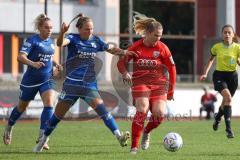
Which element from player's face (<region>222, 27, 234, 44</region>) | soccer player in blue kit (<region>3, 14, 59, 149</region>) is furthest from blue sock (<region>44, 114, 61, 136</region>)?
player's face (<region>222, 27, 234, 44</region>)

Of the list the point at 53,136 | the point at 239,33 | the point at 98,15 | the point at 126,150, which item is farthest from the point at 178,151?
the point at 239,33

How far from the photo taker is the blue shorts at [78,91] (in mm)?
12078

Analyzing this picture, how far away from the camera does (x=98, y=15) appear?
40625 millimetres

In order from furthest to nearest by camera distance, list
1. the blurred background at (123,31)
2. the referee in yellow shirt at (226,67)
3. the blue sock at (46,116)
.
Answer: the blurred background at (123,31)
the referee in yellow shirt at (226,67)
the blue sock at (46,116)

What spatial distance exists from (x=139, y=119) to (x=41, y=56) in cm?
219

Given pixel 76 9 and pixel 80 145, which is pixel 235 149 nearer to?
pixel 80 145

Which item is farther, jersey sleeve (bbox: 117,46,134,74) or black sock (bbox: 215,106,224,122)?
black sock (bbox: 215,106,224,122)

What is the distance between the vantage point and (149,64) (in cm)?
1173

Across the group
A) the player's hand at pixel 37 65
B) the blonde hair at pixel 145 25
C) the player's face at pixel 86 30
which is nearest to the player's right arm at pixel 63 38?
the player's face at pixel 86 30

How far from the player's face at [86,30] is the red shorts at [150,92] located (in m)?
1.06

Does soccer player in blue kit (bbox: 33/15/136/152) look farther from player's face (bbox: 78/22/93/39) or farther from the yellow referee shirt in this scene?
the yellow referee shirt

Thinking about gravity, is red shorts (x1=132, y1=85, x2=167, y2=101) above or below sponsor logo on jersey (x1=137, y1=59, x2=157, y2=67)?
below

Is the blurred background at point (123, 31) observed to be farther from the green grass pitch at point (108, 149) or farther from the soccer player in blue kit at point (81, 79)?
the soccer player in blue kit at point (81, 79)

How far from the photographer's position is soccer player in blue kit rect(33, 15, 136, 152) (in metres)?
12.0
